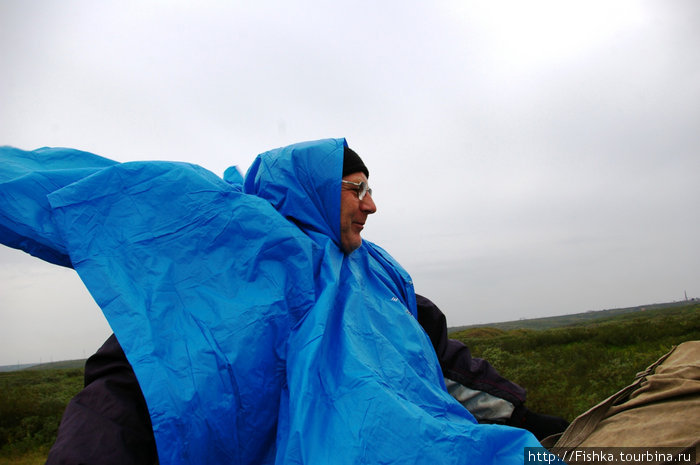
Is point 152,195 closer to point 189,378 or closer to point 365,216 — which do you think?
point 189,378

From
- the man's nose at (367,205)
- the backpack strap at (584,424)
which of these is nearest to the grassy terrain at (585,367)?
the backpack strap at (584,424)

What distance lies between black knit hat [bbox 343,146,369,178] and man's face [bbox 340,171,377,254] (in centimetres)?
4

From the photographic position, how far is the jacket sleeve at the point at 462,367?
9.61ft

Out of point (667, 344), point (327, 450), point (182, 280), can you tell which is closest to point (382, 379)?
point (327, 450)

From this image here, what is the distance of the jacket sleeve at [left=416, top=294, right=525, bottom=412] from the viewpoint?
2.93 m

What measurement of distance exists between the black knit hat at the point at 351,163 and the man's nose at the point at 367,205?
0.74ft

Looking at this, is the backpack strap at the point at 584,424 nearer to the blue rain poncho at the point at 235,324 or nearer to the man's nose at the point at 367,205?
the blue rain poncho at the point at 235,324

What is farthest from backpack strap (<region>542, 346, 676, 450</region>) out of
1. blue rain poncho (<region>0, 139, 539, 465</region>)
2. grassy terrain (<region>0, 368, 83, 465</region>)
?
grassy terrain (<region>0, 368, 83, 465</region>)

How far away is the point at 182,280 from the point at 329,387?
3.01 feet

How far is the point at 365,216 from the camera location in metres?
2.94

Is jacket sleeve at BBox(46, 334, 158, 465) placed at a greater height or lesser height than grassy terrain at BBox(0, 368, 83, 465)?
greater

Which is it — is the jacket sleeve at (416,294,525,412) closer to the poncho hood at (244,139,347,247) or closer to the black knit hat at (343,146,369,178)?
the poncho hood at (244,139,347,247)

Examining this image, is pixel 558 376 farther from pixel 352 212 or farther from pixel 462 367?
pixel 352 212

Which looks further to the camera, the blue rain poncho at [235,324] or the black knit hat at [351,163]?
the black knit hat at [351,163]
